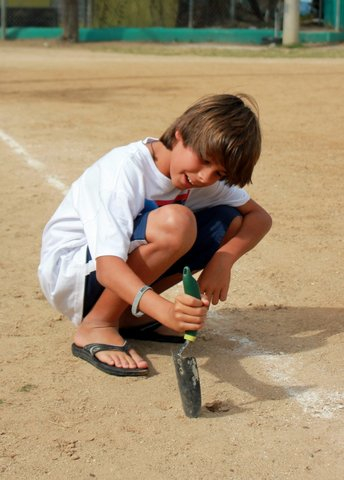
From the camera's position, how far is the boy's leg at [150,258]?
3.56 meters

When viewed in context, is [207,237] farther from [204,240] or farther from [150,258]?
[150,258]

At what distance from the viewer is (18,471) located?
298 cm

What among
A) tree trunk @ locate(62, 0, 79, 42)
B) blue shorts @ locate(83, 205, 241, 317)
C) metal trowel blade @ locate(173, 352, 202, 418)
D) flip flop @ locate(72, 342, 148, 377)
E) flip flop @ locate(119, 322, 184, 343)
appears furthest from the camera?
tree trunk @ locate(62, 0, 79, 42)

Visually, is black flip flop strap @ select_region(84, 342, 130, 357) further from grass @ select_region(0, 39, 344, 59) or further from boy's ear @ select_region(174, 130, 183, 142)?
grass @ select_region(0, 39, 344, 59)

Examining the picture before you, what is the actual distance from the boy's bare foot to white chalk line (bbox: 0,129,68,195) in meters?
3.10

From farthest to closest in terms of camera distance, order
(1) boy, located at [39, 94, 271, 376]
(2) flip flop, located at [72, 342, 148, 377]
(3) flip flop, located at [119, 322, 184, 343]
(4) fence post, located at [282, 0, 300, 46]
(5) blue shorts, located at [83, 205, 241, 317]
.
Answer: (4) fence post, located at [282, 0, 300, 46] < (3) flip flop, located at [119, 322, 184, 343] < (5) blue shorts, located at [83, 205, 241, 317] < (2) flip flop, located at [72, 342, 148, 377] < (1) boy, located at [39, 94, 271, 376]

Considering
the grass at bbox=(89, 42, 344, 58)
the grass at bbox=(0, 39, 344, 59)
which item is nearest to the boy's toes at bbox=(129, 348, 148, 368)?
the grass at bbox=(0, 39, 344, 59)

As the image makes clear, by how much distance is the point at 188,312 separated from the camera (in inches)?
123

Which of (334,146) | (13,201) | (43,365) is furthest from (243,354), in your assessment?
(334,146)

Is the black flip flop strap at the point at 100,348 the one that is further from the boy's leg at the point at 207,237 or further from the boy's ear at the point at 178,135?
the boy's ear at the point at 178,135

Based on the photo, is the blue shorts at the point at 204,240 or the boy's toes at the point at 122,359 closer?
the boy's toes at the point at 122,359

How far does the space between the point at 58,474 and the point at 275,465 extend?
2.12 feet

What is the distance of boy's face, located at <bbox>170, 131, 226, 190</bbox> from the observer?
3.45m

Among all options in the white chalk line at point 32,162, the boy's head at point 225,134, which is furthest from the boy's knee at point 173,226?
the white chalk line at point 32,162
